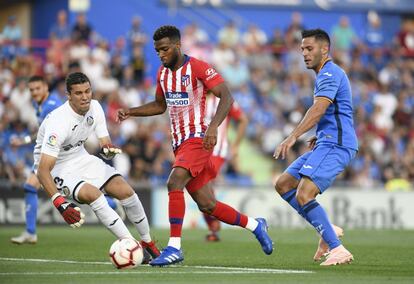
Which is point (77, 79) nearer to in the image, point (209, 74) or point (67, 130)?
point (67, 130)

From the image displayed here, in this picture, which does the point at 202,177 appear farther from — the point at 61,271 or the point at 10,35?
the point at 10,35

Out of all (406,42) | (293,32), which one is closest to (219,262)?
(293,32)

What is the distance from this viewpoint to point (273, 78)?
88.8 ft

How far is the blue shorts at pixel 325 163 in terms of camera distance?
11.0 metres

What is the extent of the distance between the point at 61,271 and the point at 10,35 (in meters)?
16.0

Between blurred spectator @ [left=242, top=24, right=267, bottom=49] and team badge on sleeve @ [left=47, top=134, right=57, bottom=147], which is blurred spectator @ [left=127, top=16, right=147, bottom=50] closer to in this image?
blurred spectator @ [left=242, top=24, right=267, bottom=49]

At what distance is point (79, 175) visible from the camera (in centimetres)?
1142

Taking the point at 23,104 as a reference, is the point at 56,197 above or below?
below

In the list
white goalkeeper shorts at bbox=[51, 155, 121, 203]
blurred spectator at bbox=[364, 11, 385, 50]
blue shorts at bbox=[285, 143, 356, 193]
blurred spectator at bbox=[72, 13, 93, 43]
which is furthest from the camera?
blurred spectator at bbox=[364, 11, 385, 50]

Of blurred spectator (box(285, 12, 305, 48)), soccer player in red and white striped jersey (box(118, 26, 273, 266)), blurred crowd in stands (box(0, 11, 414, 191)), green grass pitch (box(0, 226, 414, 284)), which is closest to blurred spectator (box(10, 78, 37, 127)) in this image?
blurred crowd in stands (box(0, 11, 414, 191))

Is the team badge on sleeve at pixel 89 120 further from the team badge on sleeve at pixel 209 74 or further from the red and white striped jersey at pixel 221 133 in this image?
the red and white striped jersey at pixel 221 133

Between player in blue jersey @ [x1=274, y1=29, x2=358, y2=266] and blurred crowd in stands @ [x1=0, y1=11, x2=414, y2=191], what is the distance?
11.4 m

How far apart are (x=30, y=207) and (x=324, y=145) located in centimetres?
588

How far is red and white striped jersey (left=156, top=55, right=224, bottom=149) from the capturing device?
1115cm
